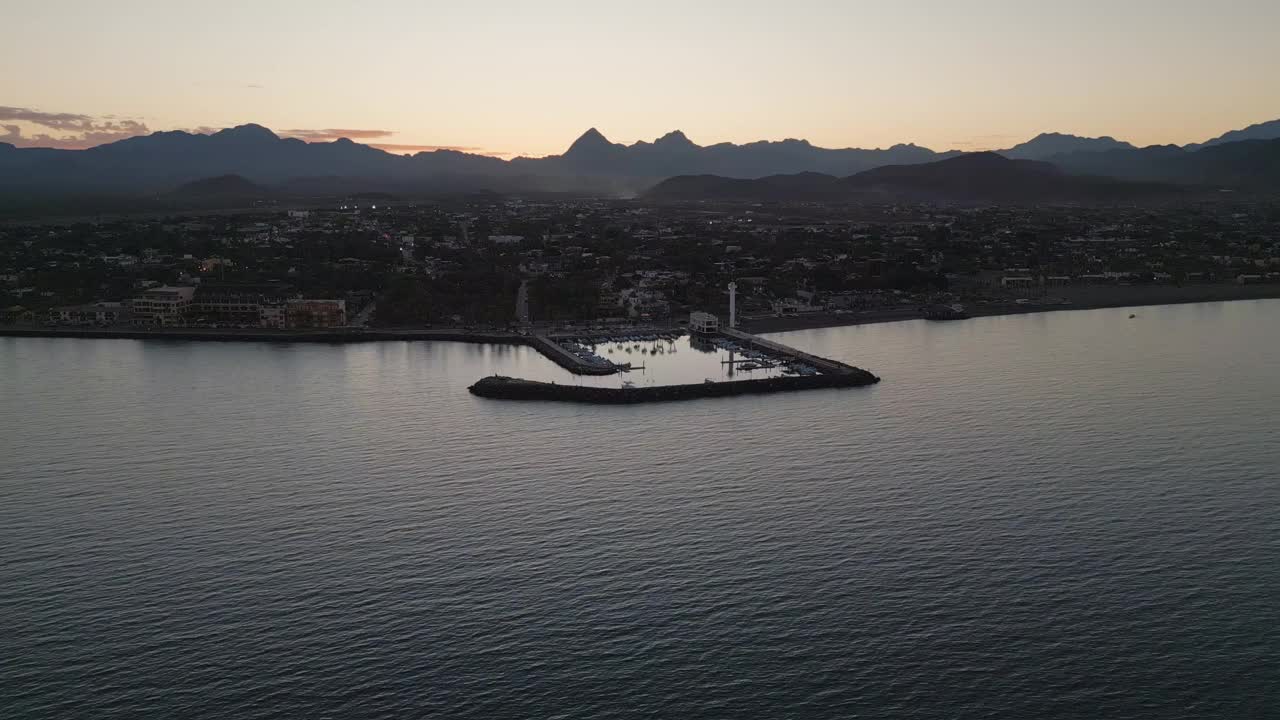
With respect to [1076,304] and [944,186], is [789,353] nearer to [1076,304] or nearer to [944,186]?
[1076,304]

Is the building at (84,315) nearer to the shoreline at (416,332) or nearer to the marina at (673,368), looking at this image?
the shoreline at (416,332)

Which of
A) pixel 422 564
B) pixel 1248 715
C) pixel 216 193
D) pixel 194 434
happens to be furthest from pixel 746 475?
pixel 216 193

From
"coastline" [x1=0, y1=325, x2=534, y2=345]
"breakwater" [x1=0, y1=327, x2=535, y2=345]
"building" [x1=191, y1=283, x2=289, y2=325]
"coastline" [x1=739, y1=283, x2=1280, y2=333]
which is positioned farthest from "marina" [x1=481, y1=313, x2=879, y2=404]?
"building" [x1=191, y1=283, x2=289, y2=325]

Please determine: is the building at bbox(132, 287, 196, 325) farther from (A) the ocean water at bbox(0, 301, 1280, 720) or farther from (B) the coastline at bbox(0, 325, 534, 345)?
(A) the ocean water at bbox(0, 301, 1280, 720)

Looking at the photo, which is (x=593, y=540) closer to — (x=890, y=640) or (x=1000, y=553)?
(x=890, y=640)

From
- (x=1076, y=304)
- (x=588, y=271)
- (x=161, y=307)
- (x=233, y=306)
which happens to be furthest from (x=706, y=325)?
(x=161, y=307)

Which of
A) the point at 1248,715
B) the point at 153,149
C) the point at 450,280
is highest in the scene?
the point at 153,149
